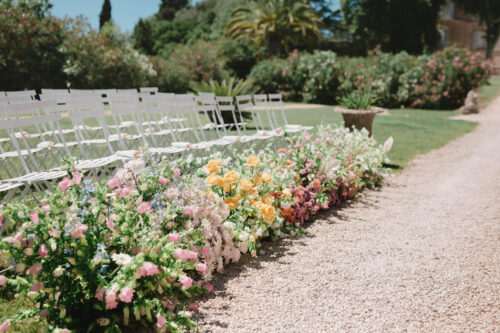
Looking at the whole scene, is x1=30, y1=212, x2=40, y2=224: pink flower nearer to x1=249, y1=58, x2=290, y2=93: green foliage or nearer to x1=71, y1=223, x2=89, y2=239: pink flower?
x1=71, y1=223, x2=89, y2=239: pink flower

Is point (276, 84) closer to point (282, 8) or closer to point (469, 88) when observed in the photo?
point (469, 88)

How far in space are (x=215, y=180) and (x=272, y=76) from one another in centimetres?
2035

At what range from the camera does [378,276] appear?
3762 millimetres

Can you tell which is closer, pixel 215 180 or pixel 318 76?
pixel 215 180

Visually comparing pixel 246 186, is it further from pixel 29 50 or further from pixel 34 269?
pixel 29 50

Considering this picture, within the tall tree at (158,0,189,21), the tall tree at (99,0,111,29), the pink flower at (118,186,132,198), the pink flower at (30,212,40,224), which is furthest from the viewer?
the tall tree at (158,0,189,21)

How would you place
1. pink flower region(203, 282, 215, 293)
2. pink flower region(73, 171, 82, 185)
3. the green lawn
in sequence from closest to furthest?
pink flower region(73, 171, 82, 185), pink flower region(203, 282, 215, 293), the green lawn

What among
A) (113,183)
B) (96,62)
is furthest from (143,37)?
(113,183)

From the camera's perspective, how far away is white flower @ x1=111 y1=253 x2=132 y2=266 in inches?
100

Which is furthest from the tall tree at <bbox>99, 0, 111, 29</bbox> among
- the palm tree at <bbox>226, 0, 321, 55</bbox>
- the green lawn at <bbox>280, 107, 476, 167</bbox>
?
the green lawn at <bbox>280, 107, 476, 167</bbox>

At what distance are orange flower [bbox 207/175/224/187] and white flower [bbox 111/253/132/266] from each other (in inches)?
61.9

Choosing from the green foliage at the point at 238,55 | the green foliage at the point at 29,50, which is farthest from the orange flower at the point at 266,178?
the green foliage at the point at 238,55

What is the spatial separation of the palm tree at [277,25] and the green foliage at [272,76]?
790cm

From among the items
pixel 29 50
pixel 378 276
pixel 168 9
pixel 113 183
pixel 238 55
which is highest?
pixel 168 9
